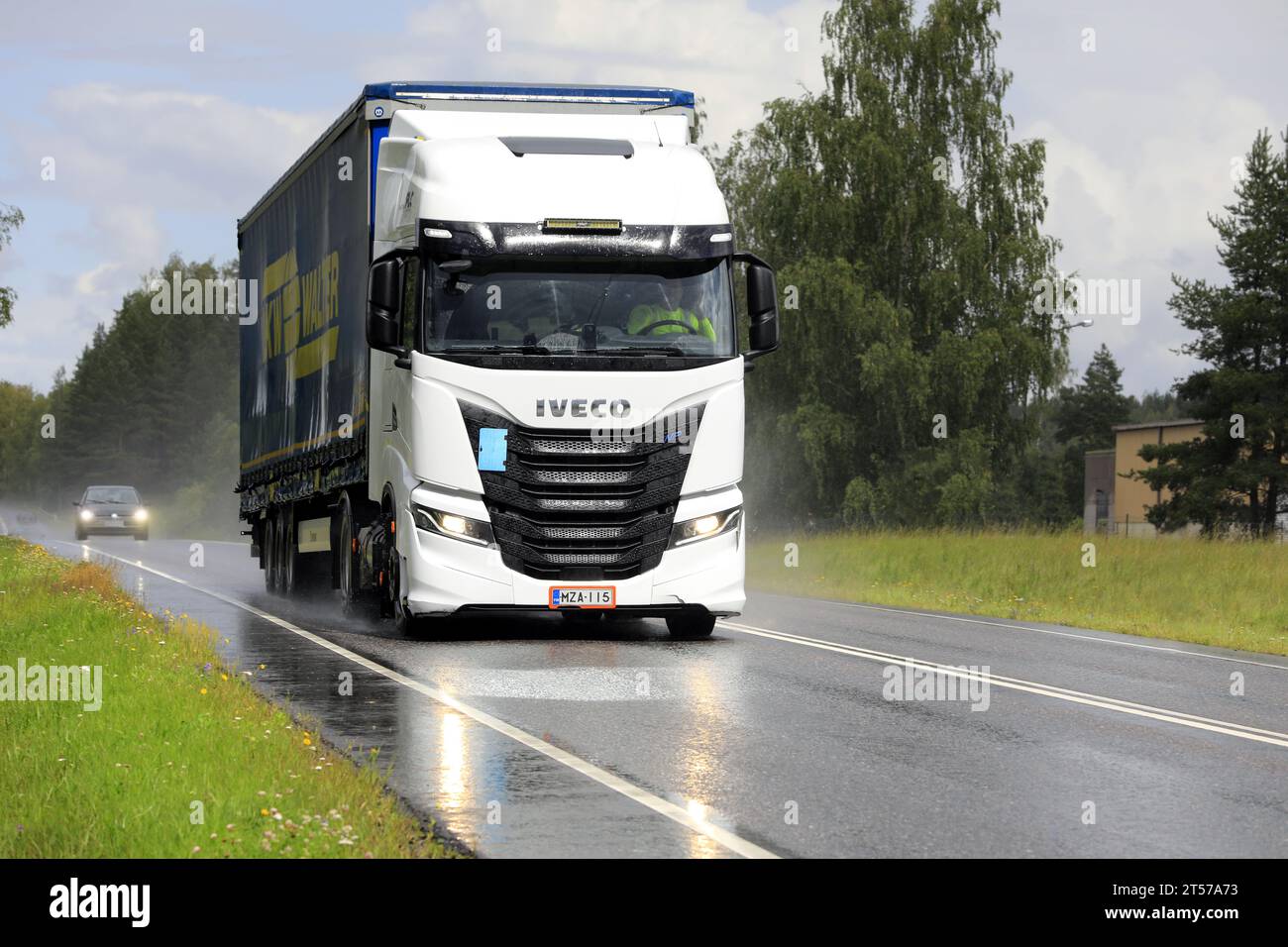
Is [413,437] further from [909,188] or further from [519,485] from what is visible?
[909,188]

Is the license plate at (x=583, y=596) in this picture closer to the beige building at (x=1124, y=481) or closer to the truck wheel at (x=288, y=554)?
the truck wheel at (x=288, y=554)

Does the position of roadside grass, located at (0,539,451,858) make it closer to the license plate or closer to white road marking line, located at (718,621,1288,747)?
the license plate

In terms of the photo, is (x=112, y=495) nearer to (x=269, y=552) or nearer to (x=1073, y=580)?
(x=269, y=552)

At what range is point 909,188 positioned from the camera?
48406 millimetres

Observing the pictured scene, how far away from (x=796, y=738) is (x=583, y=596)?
4626 millimetres

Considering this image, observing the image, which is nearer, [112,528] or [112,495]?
[112,528]

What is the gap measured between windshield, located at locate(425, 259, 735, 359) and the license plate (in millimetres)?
1825

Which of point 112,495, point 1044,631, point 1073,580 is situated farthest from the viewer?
point 112,495

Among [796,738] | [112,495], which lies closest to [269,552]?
[796,738]

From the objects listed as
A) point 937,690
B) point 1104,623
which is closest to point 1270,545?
point 1104,623

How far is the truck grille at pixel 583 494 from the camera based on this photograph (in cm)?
1369

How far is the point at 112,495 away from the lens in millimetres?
52781

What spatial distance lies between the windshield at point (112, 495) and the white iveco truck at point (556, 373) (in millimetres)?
39365

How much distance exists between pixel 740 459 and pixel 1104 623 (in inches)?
277
